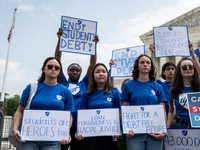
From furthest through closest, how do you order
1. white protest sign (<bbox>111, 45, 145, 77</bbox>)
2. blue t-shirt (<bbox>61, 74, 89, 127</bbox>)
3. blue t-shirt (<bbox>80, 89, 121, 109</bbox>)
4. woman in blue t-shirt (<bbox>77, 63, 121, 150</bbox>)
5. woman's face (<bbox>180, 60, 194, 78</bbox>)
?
white protest sign (<bbox>111, 45, 145, 77</bbox>), blue t-shirt (<bbox>61, 74, 89, 127</bbox>), woman's face (<bbox>180, 60, 194, 78</bbox>), blue t-shirt (<bbox>80, 89, 121, 109</bbox>), woman in blue t-shirt (<bbox>77, 63, 121, 150</bbox>)

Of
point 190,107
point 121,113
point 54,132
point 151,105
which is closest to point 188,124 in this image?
point 190,107

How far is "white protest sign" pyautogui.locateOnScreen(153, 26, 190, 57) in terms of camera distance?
532cm

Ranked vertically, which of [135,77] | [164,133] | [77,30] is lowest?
[164,133]

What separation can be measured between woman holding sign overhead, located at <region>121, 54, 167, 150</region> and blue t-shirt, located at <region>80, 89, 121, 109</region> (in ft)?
0.43

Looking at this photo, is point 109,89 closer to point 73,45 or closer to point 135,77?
point 135,77

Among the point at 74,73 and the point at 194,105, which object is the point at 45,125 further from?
the point at 194,105

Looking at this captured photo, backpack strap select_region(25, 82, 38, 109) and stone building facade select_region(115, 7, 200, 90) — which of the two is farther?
stone building facade select_region(115, 7, 200, 90)

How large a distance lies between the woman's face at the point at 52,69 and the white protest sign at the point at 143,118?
1.11 meters

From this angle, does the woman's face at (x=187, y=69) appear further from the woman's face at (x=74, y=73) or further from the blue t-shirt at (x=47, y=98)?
the woman's face at (x=74, y=73)

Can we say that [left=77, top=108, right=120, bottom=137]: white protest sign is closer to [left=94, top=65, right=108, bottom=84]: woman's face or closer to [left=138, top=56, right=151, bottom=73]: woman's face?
[left=94, top=65, right=108, bottom=84]: woman's face

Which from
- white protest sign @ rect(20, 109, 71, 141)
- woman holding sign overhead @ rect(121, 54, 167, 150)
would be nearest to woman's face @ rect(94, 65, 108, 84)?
woman holding sign overhead @ rect(121, 54, 167, 150)

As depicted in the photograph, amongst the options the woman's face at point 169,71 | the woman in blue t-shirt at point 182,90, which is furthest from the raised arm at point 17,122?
the woman's face at point 169,71

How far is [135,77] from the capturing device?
3.40 meters

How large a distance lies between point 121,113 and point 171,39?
321cm
